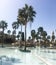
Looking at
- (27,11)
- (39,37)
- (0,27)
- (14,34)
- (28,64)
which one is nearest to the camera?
(28,64)

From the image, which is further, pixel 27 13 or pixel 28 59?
pixel 27 13

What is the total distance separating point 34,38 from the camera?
240ft

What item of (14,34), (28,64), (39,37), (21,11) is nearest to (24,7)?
(21,11)

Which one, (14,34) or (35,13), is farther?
(14,34)

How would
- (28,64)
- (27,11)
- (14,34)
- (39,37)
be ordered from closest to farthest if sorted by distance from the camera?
(28,64)
(27,11)
(39,37)
(14,34)

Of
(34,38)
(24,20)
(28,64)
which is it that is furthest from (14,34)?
(28,64)

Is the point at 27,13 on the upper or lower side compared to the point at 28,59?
upper

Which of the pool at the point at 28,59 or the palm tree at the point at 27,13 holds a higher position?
the palm tree at the point at 27,13

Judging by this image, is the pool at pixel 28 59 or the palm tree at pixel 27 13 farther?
the palm tree at pixel 27 13

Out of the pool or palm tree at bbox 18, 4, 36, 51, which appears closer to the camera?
the pool

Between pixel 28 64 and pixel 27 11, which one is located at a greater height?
pixel 27 11

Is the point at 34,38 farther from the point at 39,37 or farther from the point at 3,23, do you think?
the point at 3,23

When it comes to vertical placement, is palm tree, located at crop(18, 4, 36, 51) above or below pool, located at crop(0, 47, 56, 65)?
above

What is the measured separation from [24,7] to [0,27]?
24437 mm
